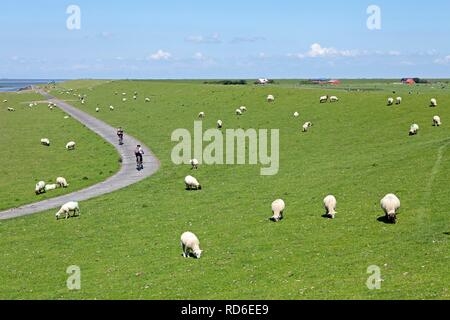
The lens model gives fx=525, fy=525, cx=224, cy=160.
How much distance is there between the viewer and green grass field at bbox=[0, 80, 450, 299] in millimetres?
24172

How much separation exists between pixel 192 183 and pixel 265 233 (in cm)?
1624

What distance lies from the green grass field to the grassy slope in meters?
1.76

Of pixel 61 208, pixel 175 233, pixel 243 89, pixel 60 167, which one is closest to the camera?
pixel 175 233

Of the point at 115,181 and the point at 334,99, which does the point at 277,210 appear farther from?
the point at 334,99

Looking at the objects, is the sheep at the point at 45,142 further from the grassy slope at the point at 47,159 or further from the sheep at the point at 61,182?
the sheep at the point at 61,182

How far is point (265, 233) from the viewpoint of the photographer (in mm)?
32562

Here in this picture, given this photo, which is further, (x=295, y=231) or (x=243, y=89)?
(x=243, y=89)

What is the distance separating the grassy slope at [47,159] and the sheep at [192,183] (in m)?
11.4

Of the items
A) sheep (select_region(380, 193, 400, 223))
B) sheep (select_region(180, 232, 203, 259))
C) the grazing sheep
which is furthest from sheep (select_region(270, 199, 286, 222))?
the grazing sheep

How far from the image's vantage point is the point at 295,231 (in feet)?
106

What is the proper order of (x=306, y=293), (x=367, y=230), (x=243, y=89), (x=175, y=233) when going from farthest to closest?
(x=243, y=89)
(x=175, y=233)
(x=367, y=230)
(x=306, y=293)
